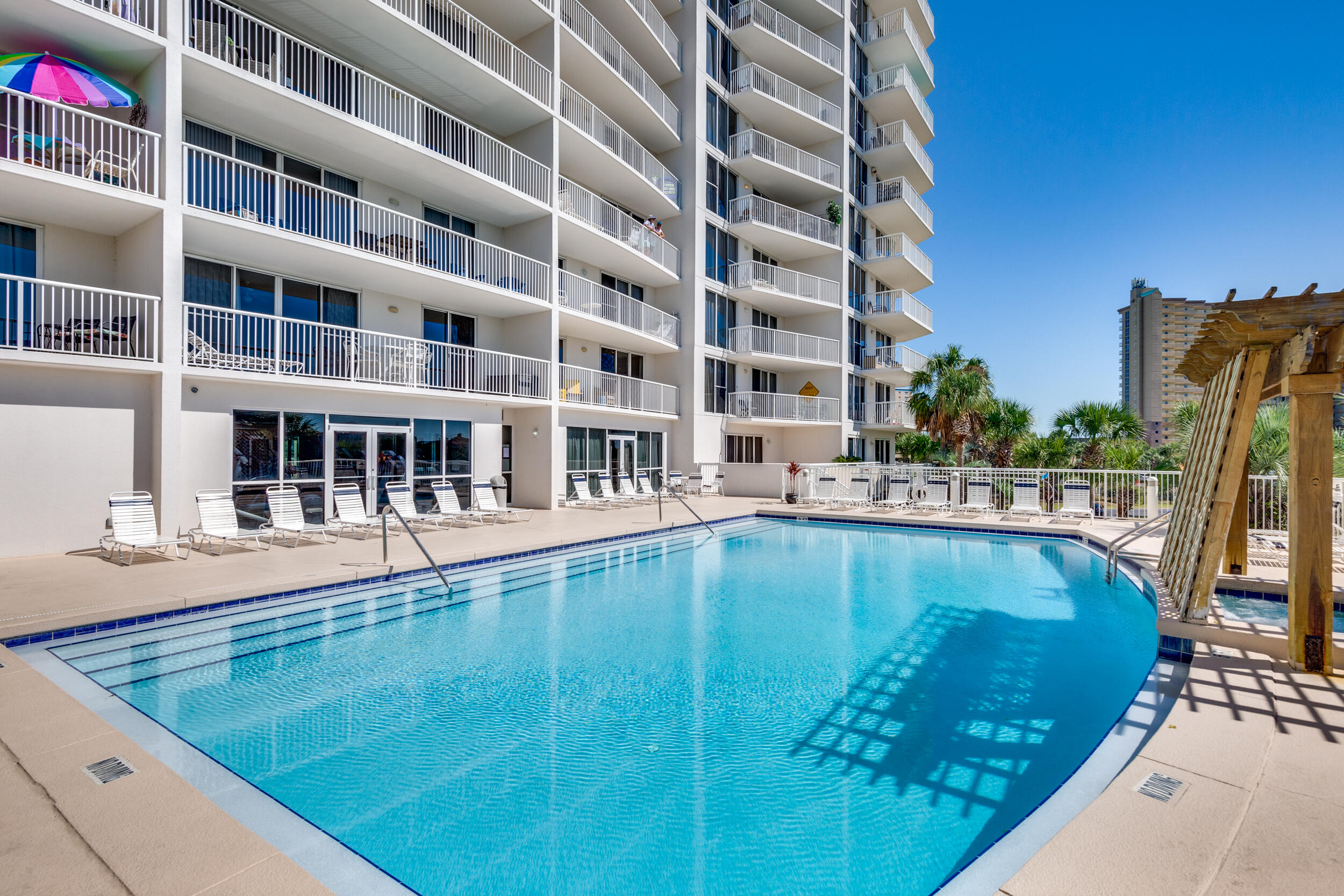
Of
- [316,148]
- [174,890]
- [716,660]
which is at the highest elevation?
[316,148]

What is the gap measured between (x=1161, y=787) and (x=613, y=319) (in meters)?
16.5

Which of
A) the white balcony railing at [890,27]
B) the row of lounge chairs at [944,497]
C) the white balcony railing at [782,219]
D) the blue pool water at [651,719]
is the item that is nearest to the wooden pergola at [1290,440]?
the blue pool water at [651,719]

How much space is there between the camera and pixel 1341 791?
111 inches

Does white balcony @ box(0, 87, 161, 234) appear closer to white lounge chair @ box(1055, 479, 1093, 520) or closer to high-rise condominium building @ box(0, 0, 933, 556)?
high-rise condominium building @ box(0, 0, 933, 556)

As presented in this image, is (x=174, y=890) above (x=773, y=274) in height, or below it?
below

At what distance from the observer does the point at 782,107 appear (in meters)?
22.4

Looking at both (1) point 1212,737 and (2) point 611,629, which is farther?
(2) point 611,629

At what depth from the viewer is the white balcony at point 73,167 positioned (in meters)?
8.19

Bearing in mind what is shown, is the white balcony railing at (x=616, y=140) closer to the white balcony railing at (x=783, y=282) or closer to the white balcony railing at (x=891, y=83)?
Answer: the white balcony railing at (x=783, y=282)

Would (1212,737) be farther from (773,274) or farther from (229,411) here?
(773,274)

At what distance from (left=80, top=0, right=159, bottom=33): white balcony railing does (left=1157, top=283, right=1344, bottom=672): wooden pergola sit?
519 inches

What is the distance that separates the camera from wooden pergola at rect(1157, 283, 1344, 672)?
14.4 feet

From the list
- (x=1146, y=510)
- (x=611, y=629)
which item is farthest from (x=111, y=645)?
(x=1146, y=510)

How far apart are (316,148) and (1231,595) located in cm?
1530
